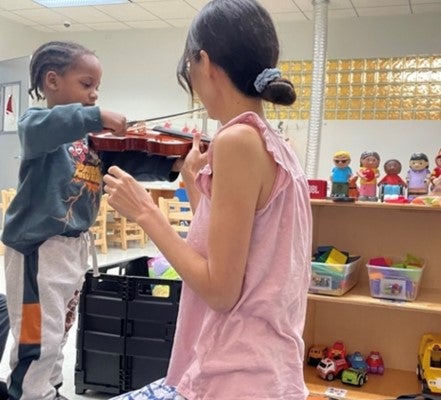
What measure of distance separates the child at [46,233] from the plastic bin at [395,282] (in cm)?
102

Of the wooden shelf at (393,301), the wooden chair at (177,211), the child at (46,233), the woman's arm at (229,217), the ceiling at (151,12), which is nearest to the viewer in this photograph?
the woman's arm at (229,217)

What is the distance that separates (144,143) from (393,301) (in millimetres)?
1020

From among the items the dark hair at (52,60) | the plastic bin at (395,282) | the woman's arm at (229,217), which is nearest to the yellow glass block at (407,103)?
the plastic bin at (395,282)

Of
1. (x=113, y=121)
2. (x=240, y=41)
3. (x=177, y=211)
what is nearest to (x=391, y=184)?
(x=113, y=121)

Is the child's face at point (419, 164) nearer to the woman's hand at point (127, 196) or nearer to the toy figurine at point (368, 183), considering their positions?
the toy figurine at point (368, 183)

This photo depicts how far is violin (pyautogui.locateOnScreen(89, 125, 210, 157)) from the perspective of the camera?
1.67 m

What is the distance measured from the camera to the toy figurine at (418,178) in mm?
1995

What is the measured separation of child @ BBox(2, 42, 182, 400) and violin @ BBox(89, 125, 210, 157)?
0.34 ft

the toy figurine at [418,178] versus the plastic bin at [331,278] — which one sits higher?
the toy figurine at [418,178]

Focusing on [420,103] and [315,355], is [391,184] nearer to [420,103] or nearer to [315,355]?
[315,355]

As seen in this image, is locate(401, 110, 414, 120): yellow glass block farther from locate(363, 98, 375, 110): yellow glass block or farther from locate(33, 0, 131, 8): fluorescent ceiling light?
locate(33, 0, 131, 8): fluorescent ceiling light

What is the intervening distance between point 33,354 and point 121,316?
56cm

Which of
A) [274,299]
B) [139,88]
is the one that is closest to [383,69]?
[139,88]

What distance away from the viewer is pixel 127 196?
842 mm
